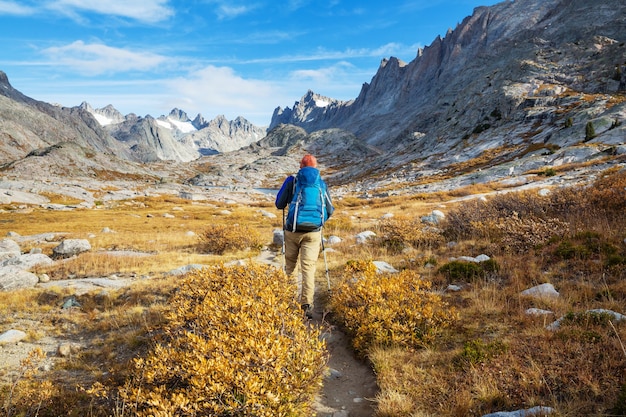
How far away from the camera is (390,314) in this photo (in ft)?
21.5

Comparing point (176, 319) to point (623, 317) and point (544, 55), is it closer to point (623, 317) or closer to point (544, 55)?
point (623, 317)

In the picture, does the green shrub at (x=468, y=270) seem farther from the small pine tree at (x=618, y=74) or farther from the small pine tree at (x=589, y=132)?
the small pine tree at (x=618, y=74)

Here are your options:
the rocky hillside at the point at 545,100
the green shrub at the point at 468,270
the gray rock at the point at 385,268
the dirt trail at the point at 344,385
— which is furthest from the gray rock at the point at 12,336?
the rocky hillside at the point at 545,100

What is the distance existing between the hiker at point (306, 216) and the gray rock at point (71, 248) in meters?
15.8

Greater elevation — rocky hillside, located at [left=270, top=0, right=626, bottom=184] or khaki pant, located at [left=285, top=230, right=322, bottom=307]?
rocky hillside, located at [left=270, top=0, right=626, bottom=184]

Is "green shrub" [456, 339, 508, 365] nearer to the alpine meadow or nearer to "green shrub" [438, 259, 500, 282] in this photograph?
the alpine meadow

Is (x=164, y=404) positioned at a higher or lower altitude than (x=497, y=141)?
lower

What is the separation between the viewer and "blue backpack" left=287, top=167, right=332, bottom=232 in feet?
26.1

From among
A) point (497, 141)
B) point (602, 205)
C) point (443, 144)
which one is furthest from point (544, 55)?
point (602, 205)

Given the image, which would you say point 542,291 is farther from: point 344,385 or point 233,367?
point 233,367

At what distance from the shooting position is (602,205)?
1234cm

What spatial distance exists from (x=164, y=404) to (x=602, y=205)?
1569cm

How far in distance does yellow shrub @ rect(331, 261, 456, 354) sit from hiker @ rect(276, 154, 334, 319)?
3.14ft

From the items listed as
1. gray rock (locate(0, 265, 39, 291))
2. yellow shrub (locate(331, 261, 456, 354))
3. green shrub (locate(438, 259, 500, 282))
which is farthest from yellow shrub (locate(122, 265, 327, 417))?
gray rock (locate(0, 265, 39, 291))
